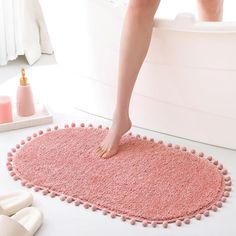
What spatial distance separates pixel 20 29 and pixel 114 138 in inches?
43.0

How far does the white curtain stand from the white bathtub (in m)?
0.69

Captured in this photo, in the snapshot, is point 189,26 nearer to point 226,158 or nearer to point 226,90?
point 226,90

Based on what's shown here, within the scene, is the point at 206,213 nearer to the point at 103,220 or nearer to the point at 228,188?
the point at 228,188

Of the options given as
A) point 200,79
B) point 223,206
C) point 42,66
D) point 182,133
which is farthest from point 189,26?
point 42,66

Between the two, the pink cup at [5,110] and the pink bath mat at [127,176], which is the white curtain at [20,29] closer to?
the pink cup at [5,110]

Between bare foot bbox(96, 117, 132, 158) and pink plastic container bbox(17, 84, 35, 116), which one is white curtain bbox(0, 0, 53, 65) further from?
bare foot bbox(96, 117, 132, 158)

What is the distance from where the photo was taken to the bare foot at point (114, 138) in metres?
1.67

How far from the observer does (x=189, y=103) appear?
5.63 ft

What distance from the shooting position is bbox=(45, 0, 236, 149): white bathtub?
5.08ft

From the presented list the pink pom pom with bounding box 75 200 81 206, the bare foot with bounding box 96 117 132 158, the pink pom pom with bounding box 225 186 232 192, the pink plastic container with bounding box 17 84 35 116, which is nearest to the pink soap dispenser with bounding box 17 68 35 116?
the pink plastic container with bounding box 17 84 35 116

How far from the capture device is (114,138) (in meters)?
1.68

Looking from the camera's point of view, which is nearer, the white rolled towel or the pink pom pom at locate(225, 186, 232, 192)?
the pink pom pom at locate(225, 186, 232, 192)

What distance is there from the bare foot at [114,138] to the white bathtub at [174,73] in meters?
0.17

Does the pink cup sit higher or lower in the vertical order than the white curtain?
lower
